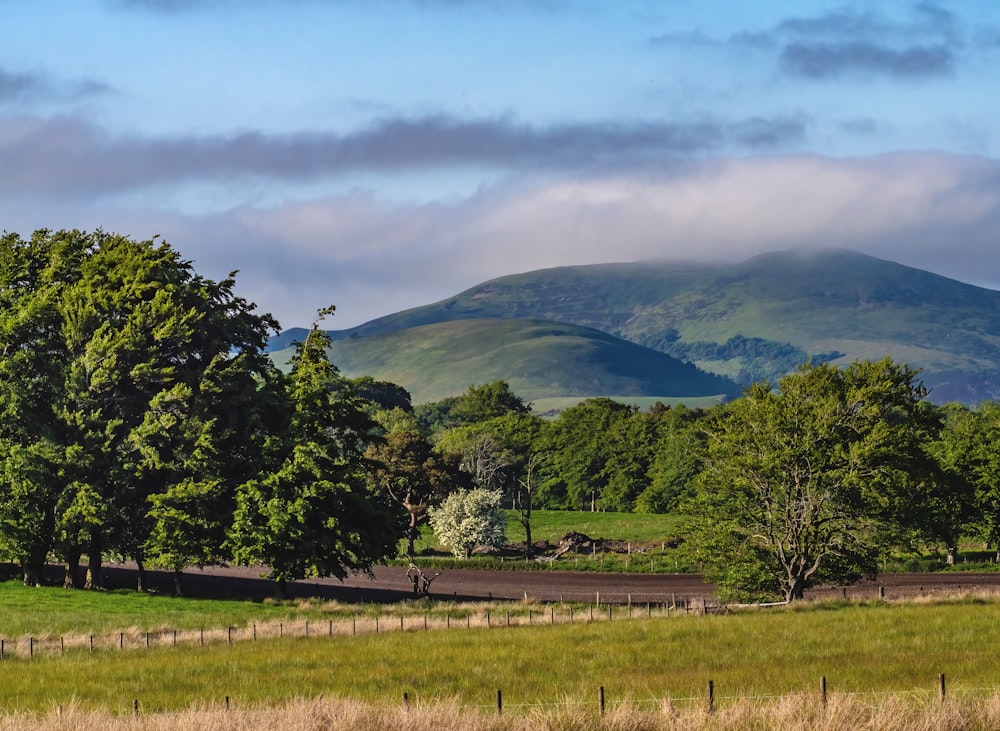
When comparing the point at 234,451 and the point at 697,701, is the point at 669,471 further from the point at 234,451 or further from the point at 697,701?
the point at 697,701

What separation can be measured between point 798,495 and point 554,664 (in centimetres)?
2709

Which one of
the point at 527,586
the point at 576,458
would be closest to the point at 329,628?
the point at 527,586

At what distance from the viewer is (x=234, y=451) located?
3056 inches

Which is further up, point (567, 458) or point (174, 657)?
point (567, 458)

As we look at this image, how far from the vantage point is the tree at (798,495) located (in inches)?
2655

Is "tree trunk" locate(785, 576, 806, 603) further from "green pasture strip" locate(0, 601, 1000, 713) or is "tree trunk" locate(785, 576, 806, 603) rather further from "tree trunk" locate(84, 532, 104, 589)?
"tree trunk" locate(84, 532, 104, 589)

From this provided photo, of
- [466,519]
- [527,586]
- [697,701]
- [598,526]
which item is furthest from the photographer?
[598,526]

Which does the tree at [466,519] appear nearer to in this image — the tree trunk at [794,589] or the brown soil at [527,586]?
the brown soil at [527,586]

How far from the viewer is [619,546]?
122m

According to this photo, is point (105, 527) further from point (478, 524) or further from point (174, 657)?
point (478, 524)

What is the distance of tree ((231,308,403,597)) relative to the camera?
72.6 meters

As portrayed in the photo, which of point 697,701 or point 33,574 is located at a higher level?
point 33,574

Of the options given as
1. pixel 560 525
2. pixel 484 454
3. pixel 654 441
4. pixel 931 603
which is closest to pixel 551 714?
pixel 931 603

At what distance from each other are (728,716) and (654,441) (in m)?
135
